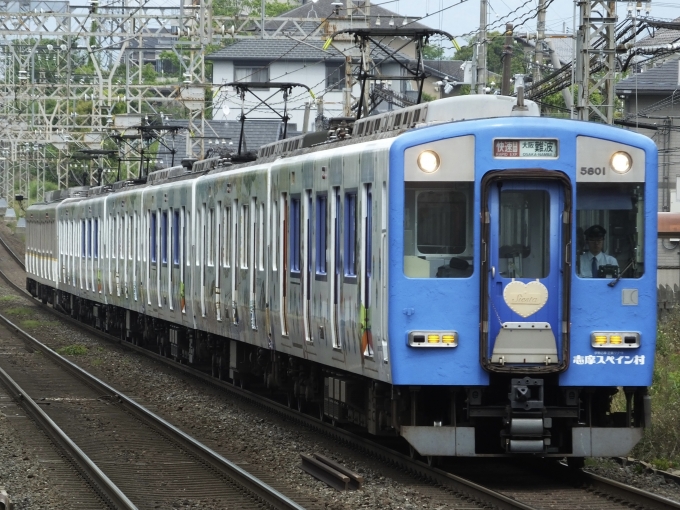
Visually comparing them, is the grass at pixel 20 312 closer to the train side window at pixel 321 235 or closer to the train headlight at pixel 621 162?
the train side window at pixel 321 235

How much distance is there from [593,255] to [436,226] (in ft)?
3.72

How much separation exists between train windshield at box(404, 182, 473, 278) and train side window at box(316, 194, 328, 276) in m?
2.07

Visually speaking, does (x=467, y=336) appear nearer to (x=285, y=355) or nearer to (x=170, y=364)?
(x=285, y=355)

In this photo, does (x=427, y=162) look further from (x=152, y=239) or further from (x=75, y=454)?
(x=152, y=239)

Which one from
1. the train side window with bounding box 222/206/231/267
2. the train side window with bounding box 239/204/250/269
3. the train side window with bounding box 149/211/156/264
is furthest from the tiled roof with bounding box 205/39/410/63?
the train side window with bounding box 239/204/250/269

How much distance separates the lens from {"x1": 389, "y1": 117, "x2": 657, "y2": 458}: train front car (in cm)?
1003

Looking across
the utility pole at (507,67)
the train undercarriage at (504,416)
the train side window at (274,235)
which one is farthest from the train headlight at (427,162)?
the utility pole at (507,67)

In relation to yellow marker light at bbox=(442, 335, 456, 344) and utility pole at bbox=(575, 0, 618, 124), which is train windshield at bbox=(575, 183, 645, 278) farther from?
utility pole at bbox=(575, 0, 618, 124)

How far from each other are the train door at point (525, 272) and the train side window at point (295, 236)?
3450 mm

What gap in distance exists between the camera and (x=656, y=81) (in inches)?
1684

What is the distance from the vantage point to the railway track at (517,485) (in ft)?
30.9

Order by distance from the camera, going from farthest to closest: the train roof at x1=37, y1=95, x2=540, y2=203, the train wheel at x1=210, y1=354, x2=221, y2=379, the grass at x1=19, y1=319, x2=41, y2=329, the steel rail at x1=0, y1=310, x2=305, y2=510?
the grass at x1=19, y1=319, x2=41, y2=329
the train wheel at x1=210, y1=354, x2=221, y2=379
the train roof at x1=37, y1=95, x2=540, y2=203
the steel rail at x1=0, y1=310, x2=305, y2=510

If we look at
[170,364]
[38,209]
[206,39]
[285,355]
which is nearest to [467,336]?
[285,355]

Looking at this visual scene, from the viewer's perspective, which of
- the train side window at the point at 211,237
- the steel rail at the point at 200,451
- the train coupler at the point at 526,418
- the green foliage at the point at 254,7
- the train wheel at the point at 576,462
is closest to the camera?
the steel rail at the point at 200,451
